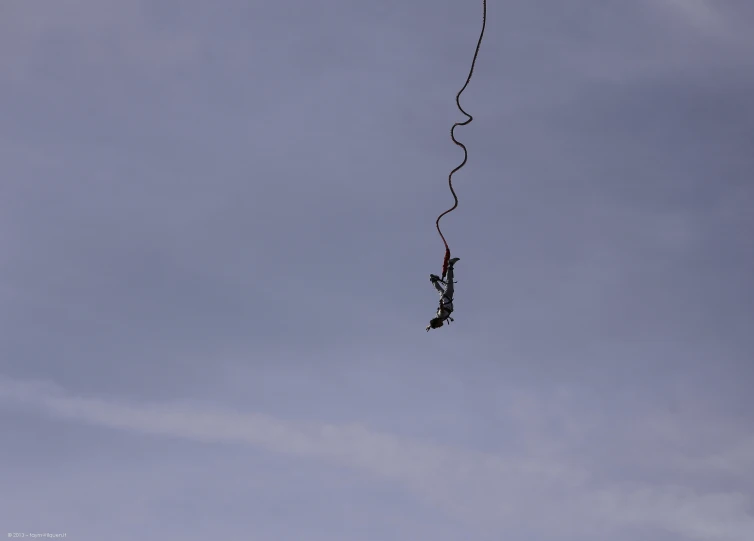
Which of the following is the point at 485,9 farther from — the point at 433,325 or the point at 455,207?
the point at 433,325

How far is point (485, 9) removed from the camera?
92.8ft

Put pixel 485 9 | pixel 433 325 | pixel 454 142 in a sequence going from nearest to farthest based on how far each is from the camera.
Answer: pixel 485 9, pixel 433 325, pixel 454 142

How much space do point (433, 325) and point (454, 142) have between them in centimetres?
704

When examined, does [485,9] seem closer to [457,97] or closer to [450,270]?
[457,97]

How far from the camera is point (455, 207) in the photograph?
30828mm

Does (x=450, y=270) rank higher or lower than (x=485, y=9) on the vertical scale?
lower

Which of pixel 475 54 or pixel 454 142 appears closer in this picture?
pixel 475 54

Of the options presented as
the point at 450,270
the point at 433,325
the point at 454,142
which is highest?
the point at 454,142

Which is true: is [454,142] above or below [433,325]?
above

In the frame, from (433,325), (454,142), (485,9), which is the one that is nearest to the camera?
(485,9)

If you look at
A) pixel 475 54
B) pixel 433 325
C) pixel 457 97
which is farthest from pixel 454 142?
pixel 433 325

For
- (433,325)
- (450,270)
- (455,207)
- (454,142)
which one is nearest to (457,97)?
(454,142)

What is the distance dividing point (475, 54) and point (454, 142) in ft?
12.9

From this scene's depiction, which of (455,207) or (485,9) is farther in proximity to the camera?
(455,207)
